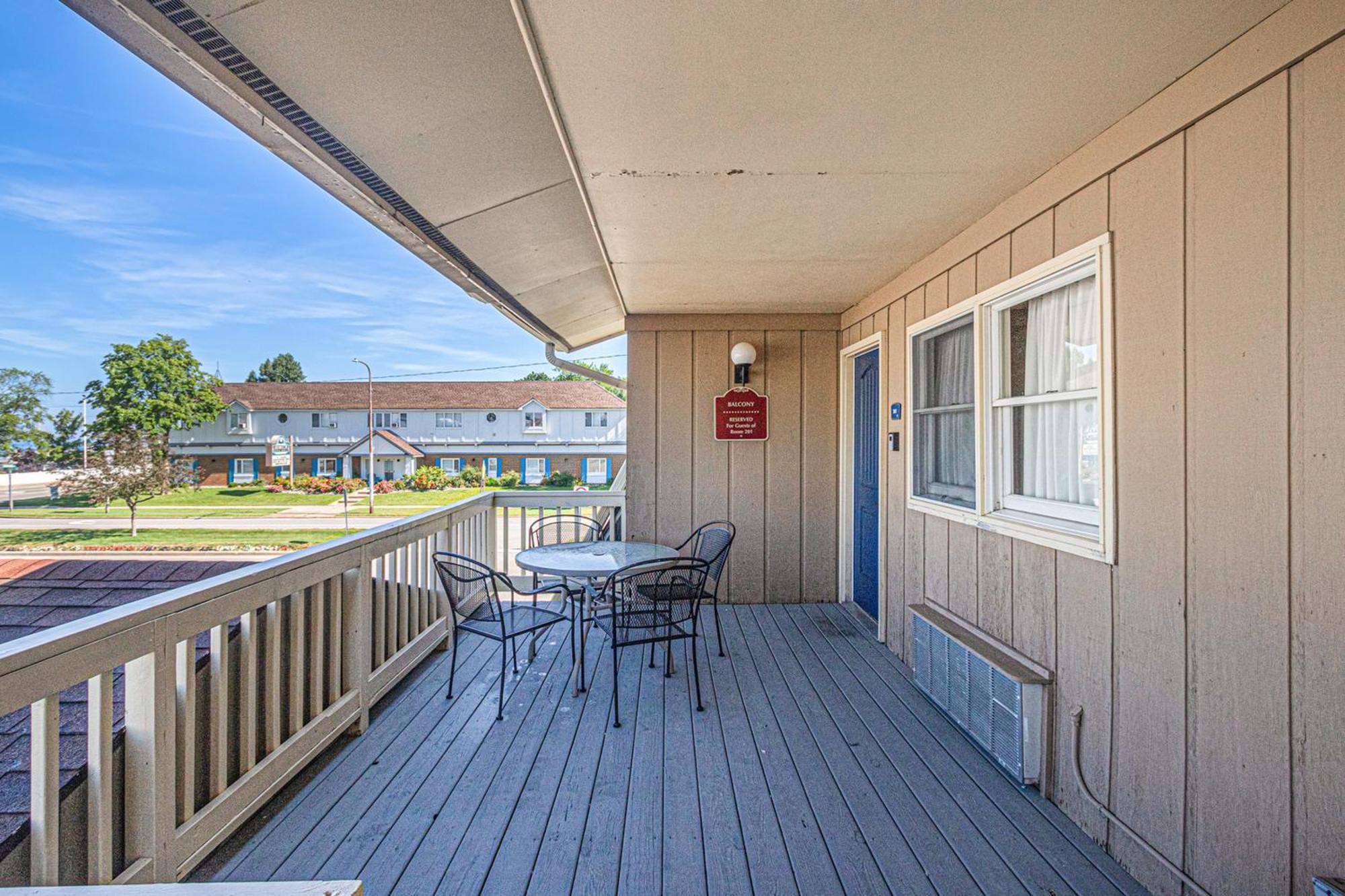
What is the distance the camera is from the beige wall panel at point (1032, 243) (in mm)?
2076

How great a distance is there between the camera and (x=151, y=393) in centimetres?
2445

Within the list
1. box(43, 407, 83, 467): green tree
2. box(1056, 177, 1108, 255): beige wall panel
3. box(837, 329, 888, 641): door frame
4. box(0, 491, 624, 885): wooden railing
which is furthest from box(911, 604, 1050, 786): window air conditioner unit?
box(43, 407, 83, 467): green tree

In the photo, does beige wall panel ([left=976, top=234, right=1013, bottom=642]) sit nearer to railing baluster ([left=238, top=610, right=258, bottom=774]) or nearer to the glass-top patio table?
the glass-top patio table

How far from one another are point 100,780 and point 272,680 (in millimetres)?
632

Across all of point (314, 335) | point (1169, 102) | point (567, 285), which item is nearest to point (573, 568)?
point (567, 285)

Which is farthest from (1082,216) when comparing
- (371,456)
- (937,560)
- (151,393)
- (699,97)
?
(151,393)

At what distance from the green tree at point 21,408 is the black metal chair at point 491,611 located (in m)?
22.6

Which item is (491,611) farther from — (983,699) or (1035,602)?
(1035,602)

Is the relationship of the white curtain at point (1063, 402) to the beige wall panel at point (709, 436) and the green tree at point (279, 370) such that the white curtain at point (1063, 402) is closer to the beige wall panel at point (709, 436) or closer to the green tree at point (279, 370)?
the beige wall panel at point (709, 436)

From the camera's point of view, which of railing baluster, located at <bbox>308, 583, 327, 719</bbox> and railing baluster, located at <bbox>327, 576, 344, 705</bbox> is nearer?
railing baluster, located at <bbox>308, 583, 327, 719</bbox>

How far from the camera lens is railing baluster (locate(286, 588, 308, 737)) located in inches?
84.7

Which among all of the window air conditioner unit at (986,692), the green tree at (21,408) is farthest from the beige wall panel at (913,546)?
the green tree at (21,408)

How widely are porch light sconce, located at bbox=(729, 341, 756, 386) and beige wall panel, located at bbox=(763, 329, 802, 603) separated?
17 centimetres

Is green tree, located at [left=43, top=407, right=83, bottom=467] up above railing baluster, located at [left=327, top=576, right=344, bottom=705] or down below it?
above
